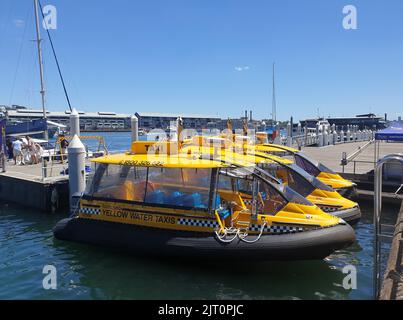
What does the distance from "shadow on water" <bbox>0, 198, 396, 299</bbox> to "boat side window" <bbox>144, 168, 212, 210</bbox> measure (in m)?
1.21

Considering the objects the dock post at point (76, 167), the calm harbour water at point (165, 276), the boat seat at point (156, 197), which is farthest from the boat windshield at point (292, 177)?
the dock post at point (76, 167)

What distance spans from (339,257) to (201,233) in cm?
330

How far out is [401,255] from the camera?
6301 millimetres

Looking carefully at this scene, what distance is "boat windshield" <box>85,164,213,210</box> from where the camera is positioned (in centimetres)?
814

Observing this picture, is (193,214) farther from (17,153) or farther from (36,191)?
(17,153)

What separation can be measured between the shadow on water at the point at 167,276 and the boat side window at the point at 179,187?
121cm

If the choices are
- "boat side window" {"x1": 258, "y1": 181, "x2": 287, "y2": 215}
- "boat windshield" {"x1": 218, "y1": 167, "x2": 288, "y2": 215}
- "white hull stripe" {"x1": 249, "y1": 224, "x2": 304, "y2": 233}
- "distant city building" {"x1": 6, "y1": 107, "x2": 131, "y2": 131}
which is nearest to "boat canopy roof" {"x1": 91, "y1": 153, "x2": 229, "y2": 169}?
"boat windshield" {"x1": 218, "y1": 167, "x2": 288, "y2": 215}

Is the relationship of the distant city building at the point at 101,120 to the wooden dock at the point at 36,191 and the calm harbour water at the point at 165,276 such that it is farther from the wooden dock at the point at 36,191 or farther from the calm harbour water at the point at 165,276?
the calm harbour water at the point at 165,276

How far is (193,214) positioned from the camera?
7961 mm

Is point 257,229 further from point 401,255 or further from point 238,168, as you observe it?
point 401,255

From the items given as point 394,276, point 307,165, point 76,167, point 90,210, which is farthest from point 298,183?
point 76,167

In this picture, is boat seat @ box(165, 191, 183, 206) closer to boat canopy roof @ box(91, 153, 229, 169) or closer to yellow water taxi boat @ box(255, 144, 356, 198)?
boat canopy roof @ box(91, 153, 229, 169)

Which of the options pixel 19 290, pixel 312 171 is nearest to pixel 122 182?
pixel 19 290
